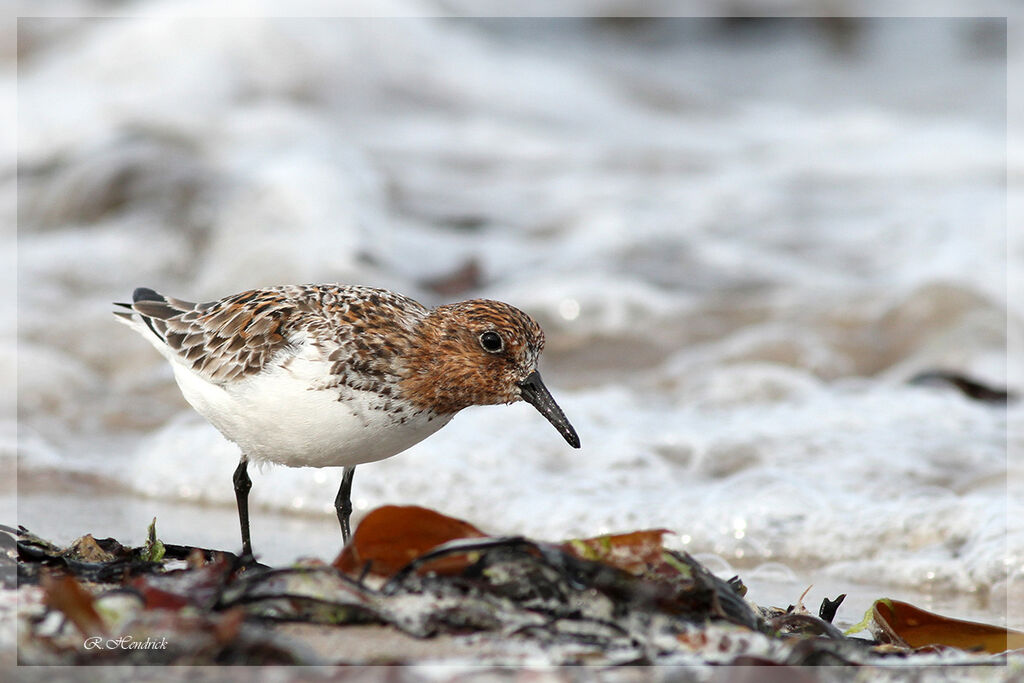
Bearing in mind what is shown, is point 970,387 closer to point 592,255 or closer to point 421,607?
point 592,255

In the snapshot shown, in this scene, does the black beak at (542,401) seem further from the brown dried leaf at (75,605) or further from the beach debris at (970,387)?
the beach debris at (970,387)

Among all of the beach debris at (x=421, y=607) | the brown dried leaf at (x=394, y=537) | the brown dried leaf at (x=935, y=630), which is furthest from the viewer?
the brown dried leaf at (x=935, y=630)

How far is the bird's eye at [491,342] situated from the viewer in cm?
396

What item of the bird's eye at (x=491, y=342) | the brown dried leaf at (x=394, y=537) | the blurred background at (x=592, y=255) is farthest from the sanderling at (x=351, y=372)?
the blurred background at (x=592, y=255)

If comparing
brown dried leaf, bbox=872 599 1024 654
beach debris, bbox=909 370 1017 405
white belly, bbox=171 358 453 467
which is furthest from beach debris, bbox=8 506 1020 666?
beach debris, bbox=909 370 1017 405

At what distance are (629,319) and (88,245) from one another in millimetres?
4369

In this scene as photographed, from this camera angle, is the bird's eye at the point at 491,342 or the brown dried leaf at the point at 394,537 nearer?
the brown dried leaf at the point at 394,537

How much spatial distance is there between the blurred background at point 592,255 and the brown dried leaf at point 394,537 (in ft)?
5.14

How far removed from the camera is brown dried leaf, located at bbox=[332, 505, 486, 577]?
3.21 meters

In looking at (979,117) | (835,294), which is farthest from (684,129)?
(835,294)

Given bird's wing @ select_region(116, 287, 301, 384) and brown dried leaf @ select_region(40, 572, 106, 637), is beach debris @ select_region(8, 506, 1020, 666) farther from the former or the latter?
bird's wing @ select_region(116, 287, 301, 384)

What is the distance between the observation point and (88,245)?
9.50 m

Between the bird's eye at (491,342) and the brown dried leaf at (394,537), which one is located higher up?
the bird's eye at (491,342)

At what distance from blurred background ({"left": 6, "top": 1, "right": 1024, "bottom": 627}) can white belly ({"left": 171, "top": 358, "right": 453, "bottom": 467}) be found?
926 millimetres
